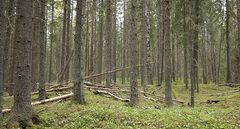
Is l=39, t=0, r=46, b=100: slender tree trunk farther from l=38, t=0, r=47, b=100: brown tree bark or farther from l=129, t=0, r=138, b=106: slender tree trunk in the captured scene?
l=129, t=0, r=138, b=106: slender tree trunk

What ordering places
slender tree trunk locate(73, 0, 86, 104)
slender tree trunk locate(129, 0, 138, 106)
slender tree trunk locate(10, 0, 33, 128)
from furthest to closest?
slender tree trunk locate(129, 0, 138, 106)
slender tree trunk locate(73, 0, 86, 104)
slender tree trunk locate(10, 0, 33, 128)

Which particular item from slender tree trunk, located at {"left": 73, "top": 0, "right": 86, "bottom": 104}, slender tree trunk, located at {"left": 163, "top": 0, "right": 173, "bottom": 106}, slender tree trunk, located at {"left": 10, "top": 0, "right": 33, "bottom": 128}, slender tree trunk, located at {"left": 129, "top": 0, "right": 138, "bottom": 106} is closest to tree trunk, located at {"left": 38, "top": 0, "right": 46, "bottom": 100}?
slender tree trunk, located at {"left": 73, "top": 0, "right": 86, "bottom": 104}

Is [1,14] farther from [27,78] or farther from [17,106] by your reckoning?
[17,106]

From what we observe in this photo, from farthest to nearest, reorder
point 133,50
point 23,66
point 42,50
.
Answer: point 133,50 < point 42,50 < point 23,66

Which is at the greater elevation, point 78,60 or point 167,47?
point 167,47

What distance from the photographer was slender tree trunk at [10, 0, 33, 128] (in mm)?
8656

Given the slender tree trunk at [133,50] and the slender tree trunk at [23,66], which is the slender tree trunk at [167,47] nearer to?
the slender tree trunk at [133,50]

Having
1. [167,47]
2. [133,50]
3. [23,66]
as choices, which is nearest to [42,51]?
[133,50]

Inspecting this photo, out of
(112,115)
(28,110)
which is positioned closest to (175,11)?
(112,115)

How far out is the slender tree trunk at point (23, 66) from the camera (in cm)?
866

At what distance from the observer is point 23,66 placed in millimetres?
8805

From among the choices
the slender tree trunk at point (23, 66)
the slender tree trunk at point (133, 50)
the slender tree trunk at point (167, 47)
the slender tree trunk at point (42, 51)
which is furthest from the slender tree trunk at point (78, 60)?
the slender tree trunk at point (167, 47)

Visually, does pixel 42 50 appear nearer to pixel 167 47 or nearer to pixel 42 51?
pixel 42 51

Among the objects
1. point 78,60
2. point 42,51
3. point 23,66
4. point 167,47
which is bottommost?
point 23,66
